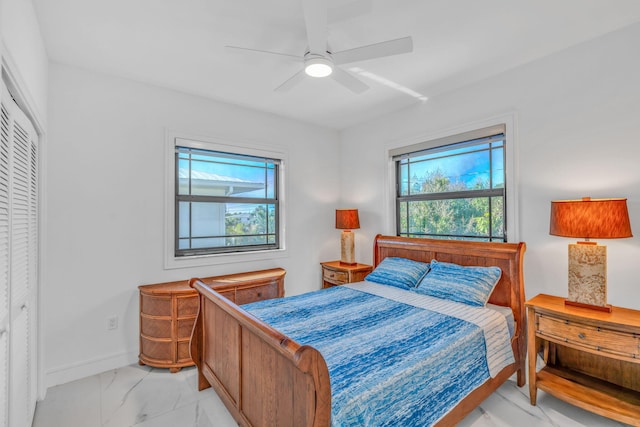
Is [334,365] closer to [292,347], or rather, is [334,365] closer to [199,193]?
[292,347]

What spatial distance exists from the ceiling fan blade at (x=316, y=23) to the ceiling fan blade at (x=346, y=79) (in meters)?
0.27

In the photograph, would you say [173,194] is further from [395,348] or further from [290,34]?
[395,348]

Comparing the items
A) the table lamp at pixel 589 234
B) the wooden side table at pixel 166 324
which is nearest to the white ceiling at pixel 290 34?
the table lamp at pixel 589 234

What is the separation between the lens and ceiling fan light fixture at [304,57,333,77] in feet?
6.45

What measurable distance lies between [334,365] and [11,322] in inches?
63.9

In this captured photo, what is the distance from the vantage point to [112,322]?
2.69 meters

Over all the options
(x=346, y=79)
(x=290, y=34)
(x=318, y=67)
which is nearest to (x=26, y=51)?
(x=290, y=34)

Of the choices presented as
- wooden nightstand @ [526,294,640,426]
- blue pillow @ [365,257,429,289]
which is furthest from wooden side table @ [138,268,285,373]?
wooden nightstand @ [526,294,640,426]

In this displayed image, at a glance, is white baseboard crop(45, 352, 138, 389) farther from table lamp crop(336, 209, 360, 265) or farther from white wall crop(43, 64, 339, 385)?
table lamp crop(336, 209, 360, 265)

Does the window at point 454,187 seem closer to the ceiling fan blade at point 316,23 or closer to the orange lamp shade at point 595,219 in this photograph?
the orange lamp shade at point 595,219

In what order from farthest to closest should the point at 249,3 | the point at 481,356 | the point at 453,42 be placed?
the point at 453,42 → the point at 481,356 → the point at 249,3

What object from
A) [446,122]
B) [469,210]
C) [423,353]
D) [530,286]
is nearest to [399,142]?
[446,122]

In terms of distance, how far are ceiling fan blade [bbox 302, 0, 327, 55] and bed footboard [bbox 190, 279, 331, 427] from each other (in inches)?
62.6

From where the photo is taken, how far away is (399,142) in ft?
11.7
